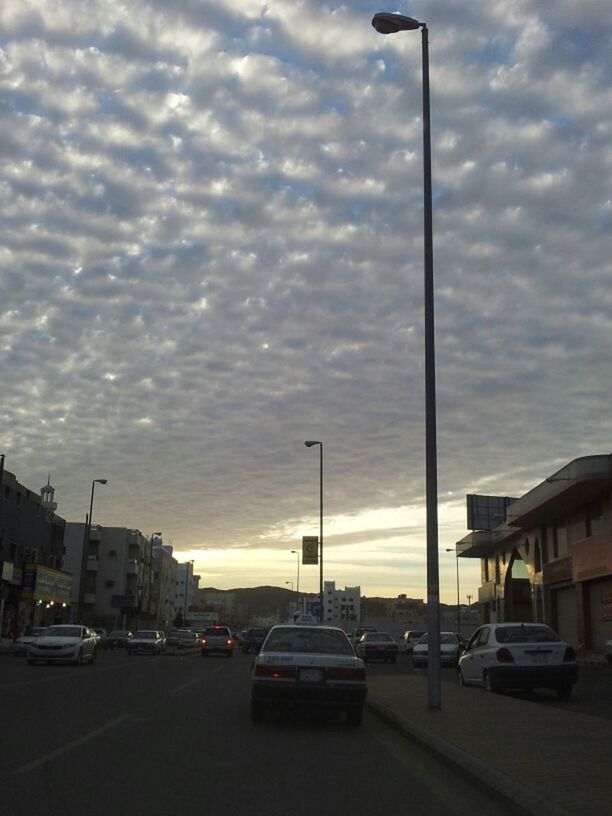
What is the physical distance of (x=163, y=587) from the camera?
131 metres

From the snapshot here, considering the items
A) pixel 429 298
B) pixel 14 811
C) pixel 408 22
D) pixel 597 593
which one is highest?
pixel 408 22

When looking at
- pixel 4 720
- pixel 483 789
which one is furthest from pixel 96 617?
pixel 483 789

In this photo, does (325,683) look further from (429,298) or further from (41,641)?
(41,641)

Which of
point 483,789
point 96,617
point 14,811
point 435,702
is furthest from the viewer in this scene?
point 96,617

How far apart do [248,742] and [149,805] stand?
3.89 meters

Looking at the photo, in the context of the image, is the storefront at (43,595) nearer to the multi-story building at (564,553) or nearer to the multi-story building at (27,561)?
the multi-story building at (27,561)

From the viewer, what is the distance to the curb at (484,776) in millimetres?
6375

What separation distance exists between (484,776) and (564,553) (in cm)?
3890

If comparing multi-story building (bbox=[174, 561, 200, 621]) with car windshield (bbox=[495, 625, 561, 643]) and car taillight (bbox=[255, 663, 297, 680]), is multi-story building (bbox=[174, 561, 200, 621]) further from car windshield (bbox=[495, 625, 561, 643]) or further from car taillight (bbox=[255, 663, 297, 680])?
car taillight (bbox=[255, 663, 297, 680])

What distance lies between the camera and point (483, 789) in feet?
24.7

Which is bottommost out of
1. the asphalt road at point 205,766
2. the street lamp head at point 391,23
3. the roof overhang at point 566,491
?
the asphalt road at point 205,766

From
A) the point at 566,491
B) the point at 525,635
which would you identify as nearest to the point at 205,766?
the point at 525,635

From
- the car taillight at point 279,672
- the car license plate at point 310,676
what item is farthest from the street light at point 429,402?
the car taillight at point 279,672

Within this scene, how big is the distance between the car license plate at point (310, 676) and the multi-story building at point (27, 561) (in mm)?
39501
